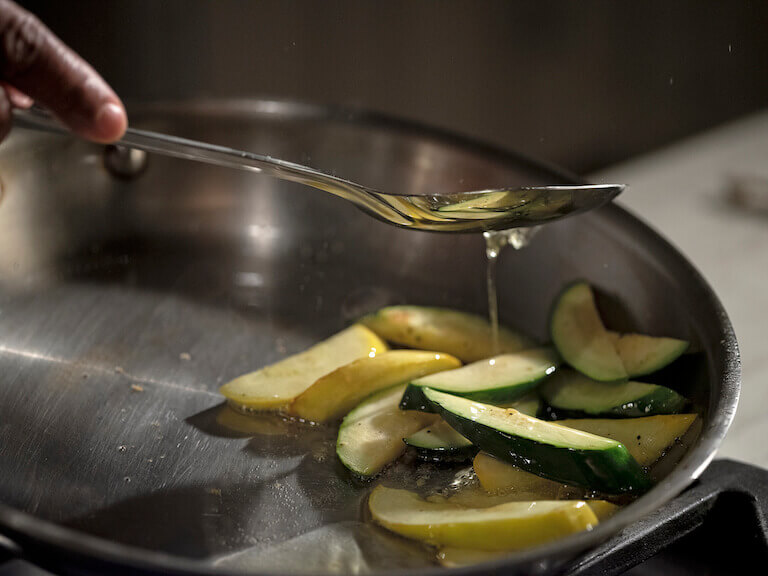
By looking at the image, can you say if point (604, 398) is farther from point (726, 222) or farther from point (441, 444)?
point (726, 222)

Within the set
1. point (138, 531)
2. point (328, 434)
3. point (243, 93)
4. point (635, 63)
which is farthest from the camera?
point (635, 63)

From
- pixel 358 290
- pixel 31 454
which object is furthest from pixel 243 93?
pixel 31 454

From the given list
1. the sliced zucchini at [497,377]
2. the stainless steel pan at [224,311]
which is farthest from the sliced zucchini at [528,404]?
the stainless steel pan at [224,311]

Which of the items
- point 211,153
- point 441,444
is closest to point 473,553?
point 441,444

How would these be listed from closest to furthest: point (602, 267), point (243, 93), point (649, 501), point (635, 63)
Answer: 1. point (649, 501)
2. point (602, 267)
3. point (243, 93)
4. point (635, 63)

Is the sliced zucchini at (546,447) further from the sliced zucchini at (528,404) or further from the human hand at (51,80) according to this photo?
the human hand at (51,80)

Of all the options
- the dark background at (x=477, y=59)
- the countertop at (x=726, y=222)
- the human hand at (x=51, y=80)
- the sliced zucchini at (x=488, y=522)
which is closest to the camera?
the sliced zucchini at (x=488, y=522)

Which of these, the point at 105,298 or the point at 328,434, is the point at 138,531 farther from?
the point at 105,298
